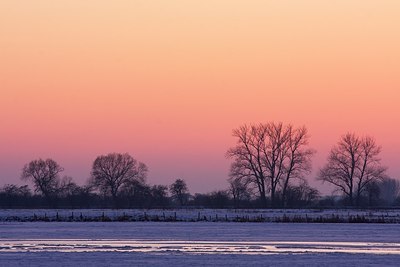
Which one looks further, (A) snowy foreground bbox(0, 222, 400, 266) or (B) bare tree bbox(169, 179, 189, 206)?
(B) bare tree bbox(169, 179, 189, 206)

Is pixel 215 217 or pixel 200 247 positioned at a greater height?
pixel 215 217

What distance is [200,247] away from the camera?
127 feet

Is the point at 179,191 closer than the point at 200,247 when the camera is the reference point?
No

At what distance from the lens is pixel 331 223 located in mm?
65562

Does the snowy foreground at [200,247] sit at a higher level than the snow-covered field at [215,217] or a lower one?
lower

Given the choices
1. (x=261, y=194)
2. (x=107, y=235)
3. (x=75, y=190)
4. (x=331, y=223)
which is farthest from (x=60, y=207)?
(x=107, y=235)

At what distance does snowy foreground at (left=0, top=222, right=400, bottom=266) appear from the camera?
31.9m

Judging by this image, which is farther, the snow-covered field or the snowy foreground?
the snow-covered field

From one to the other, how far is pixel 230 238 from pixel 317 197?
8283 centimetres

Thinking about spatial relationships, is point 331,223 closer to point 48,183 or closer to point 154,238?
point 154,238

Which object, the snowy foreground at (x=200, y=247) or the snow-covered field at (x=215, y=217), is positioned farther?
the snow-covered field at (x=215, y=217)

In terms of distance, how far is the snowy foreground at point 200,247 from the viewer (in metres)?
31.9

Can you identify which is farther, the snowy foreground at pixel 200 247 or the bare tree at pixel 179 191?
the bare tree at pixel 179 191

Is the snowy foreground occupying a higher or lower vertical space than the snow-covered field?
lower
